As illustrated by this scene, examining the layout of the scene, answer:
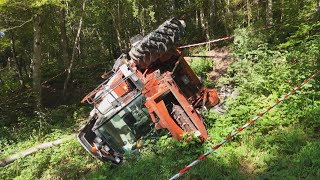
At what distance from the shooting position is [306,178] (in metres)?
4.77

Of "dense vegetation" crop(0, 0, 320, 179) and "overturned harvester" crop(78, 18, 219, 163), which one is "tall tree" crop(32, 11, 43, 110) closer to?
"dense vegetation" crop(0, 0, 320, 179)

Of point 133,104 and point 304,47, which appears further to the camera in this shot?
point 304,47

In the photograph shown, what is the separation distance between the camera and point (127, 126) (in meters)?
7.76

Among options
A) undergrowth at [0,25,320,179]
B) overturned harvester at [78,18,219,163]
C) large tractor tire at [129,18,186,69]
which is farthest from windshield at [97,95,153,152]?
large tractor tire at [129,18,186,69]

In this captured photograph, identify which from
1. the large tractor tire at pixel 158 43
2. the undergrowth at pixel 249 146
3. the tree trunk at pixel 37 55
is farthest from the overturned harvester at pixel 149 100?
the tree trunk at pixel 37 55

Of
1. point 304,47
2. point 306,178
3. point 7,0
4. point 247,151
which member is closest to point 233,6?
point 304,47

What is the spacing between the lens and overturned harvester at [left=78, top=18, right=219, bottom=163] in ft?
23.5

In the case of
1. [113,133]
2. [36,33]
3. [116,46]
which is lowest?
[116,46]

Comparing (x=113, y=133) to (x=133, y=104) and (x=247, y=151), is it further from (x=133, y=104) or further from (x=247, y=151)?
(x=247, y=151)

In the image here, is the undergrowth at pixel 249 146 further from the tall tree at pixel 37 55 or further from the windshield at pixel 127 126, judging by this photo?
the tall tree at pixel 37 55

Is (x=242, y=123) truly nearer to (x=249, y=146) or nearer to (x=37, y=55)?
(x=249, y=146)

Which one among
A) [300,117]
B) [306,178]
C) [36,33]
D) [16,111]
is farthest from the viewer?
[16,111]

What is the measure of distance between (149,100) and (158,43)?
4.66ft

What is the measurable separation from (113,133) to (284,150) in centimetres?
397
